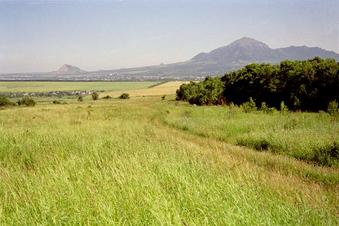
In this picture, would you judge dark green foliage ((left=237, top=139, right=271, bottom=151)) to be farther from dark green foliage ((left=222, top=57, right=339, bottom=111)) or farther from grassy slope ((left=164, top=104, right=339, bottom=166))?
dark green foliage ((left=222, top=57, right=339, bottom=111))

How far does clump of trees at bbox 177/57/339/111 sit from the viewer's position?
45.6 m

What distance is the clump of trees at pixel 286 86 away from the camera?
45625 millimetres

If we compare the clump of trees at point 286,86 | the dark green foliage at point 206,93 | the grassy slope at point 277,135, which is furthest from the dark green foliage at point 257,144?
the dark green foliage at point 206,93

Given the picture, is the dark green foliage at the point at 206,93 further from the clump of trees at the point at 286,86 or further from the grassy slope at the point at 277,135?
the grassy slope at the point at 277,135

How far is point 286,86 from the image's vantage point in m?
51.8

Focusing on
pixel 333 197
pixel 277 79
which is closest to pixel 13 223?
pixel 333 197

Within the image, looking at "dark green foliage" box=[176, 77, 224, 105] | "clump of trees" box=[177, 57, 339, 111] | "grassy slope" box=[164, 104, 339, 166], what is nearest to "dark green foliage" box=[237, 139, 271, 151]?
"grassy slope" box=[164, 104, 339, 166]

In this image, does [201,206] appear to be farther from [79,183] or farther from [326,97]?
[326,97]

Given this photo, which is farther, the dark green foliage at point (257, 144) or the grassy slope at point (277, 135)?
the dark green foliage at point (257, 144)

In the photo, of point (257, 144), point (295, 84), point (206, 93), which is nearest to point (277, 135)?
point (257, 144)

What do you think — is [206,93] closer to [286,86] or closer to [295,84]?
[286,86]

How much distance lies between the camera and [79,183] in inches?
254

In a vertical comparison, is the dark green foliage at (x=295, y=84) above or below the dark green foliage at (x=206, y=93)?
above

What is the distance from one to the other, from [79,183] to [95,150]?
10.8 ft
